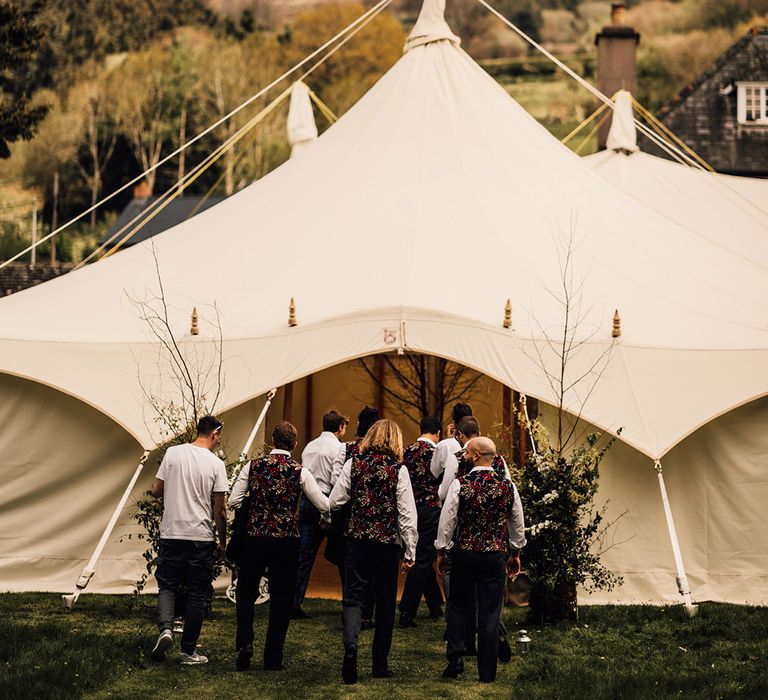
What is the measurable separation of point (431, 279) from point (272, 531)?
Result: 146 inches

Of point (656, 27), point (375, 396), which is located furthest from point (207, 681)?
point (656, 27)

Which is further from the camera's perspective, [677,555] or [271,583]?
[677,555]

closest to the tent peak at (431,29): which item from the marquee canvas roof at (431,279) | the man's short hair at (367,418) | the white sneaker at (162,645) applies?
the marquee canvas roof at (431,279)

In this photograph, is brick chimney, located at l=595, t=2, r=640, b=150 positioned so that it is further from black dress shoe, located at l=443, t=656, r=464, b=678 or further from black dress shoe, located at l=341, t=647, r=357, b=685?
black dress shoe, located at l=341, t=647, r=357, b=685

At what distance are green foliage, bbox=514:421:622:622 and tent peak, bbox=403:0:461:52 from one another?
18.7 feet

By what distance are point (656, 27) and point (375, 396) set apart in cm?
6350

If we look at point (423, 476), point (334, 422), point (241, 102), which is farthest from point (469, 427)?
point (241, 102)

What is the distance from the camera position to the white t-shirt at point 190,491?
6.40 meters

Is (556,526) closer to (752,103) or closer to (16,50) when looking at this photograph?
(16,50)

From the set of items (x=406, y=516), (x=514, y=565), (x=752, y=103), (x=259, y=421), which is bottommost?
(x=514, y=565)

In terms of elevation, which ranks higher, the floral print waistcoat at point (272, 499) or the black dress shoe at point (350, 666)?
the floral print waistcoat at point (272, 499)

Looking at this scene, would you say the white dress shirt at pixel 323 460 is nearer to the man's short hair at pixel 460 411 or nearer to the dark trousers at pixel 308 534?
the dark trousers at pixel 308 534

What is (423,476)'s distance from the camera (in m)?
7.55

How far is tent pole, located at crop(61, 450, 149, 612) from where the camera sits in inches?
313
